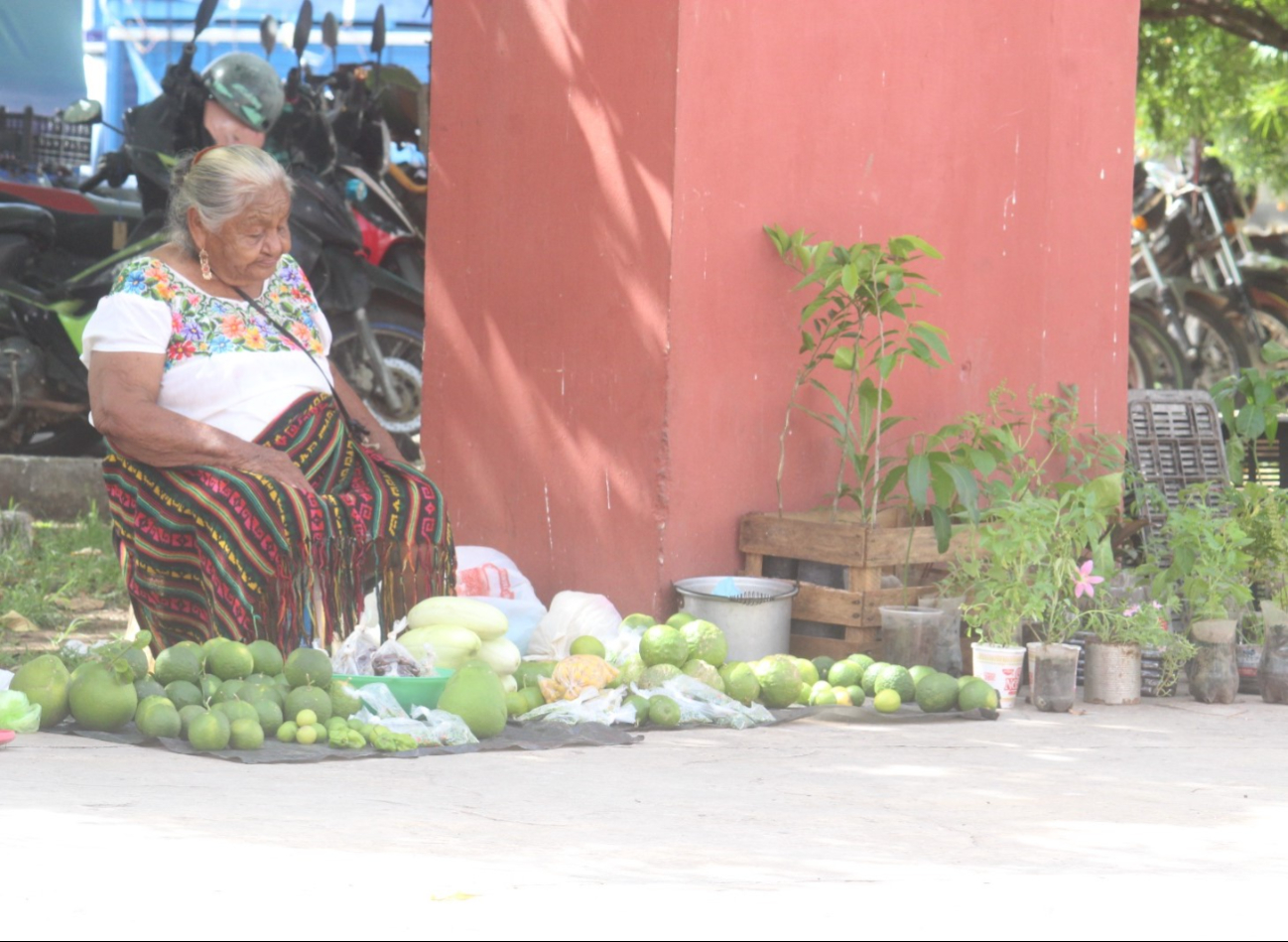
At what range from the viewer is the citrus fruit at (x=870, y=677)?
4688 mm

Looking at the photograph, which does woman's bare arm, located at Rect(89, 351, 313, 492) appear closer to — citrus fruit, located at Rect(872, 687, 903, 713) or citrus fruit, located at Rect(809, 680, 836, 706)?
citrus fruit, located at Rect(809, 680, 836, 706)

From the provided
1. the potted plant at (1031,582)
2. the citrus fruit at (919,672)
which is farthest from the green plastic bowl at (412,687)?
the potted plant at (1031,582)

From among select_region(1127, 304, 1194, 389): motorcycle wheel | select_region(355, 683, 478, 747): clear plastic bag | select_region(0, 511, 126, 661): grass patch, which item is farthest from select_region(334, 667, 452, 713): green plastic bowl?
select_region(1127, 304, 1194, 389): motorcycle wheel

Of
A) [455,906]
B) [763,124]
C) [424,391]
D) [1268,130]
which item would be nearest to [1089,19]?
[763,124]

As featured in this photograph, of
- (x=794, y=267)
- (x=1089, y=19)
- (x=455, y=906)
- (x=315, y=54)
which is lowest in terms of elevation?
(x=455, y=906)

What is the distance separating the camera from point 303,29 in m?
9.26

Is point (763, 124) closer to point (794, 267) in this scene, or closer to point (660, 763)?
point (794, 267)

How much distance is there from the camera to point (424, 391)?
5.96 meters

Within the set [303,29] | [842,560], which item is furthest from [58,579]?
[303,29]

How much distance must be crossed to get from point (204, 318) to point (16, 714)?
121 cm

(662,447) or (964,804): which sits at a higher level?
(662,447)

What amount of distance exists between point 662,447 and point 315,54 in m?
4.97

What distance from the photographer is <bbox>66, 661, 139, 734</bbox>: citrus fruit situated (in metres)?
4.02

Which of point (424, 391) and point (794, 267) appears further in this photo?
point (424, 391)
